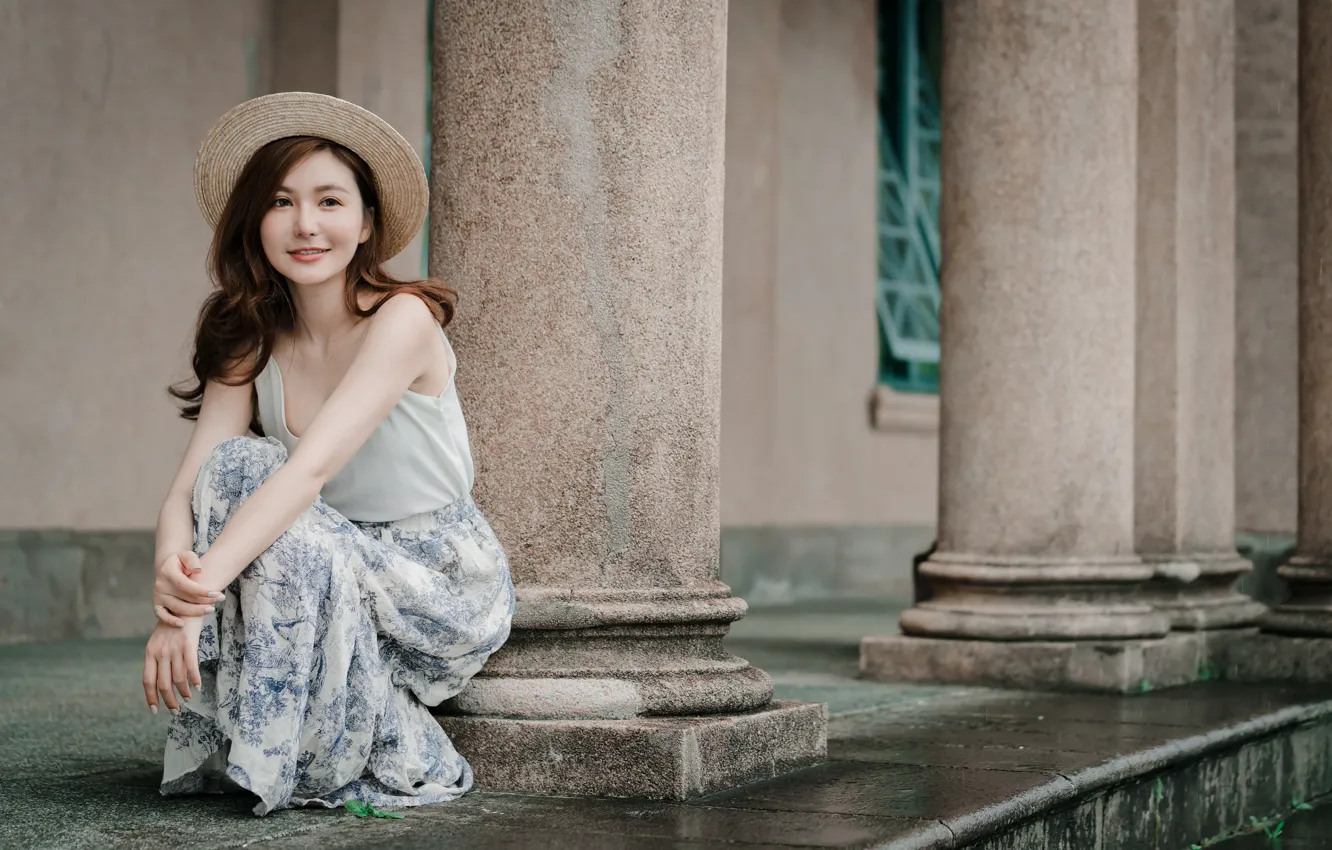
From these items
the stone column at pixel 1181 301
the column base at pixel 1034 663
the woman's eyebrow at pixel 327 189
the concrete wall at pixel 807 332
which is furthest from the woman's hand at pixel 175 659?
the concrete wall at pixel 807 332

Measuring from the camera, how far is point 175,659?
3.36 meters

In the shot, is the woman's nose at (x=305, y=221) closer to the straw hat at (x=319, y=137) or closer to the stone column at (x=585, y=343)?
the straw hat at (x=319, y=137)

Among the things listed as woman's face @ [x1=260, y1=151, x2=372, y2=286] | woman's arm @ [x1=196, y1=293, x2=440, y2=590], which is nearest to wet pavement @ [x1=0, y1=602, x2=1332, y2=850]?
woman's arm @ [x1=196, y1=293, x2=440, y2=590]

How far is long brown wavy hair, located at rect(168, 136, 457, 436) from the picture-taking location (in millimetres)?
3762

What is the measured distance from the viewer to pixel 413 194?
385cm

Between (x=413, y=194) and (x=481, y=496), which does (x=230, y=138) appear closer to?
(x=413, y=194)

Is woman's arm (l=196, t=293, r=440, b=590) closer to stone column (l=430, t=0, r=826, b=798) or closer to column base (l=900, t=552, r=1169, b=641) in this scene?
stone column (l=430, t=0, r=826, b=798)

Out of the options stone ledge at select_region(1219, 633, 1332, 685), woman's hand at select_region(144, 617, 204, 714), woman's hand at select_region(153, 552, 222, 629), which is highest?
woman's hand at select_region(153, 552, 222, 629)

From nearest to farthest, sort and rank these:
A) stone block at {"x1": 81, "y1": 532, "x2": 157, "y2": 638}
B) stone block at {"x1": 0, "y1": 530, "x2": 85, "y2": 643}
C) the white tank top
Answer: the white tank top < stone block at {"x1": 0, "y1": 530, "x2": 85, "y2": 643} < stone block at {"x1": 81, "y1": 532, "x2": 157, "y2": 638}

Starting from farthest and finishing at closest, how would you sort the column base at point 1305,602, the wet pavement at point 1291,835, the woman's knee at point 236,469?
the column base at point 1305,602 → the wet pavement at point 1291,835 → the woman's knee at point 236,469

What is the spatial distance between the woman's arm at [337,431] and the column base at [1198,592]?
14.6ft

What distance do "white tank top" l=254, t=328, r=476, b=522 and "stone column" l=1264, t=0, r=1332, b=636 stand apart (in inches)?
185

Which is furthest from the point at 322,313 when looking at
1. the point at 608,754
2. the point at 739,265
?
the point at 739,265

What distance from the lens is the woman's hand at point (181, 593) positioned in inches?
132
